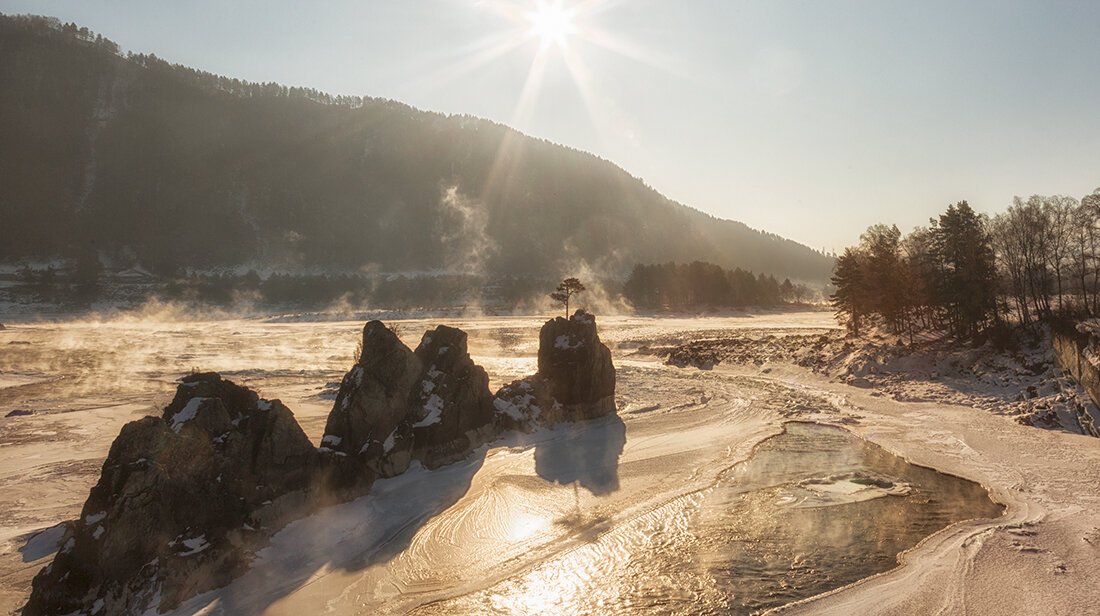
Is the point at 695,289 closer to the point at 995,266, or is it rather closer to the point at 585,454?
the point at 995,266

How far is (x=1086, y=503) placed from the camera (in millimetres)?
17281

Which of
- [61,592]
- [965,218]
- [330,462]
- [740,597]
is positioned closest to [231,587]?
[61,592]

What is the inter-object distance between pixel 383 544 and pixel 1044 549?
58.9ft

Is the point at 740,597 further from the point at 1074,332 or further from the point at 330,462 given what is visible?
the point at 1074,332

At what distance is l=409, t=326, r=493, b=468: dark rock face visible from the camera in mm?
21297

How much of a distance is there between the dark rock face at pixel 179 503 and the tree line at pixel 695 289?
4328 inches

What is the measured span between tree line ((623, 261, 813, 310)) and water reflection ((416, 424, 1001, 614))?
102 m

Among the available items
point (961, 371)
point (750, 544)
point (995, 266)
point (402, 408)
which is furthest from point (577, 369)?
point (995, 266)

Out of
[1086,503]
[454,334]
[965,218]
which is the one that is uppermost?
[965,218]

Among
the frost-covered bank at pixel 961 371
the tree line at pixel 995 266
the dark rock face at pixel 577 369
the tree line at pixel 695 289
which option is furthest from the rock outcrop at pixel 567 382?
the tree line at pixel 695 289

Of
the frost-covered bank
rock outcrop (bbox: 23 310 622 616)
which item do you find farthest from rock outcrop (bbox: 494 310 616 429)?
the frost-covered bank

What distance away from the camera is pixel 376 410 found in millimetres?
20016

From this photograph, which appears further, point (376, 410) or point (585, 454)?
point (585, 454)

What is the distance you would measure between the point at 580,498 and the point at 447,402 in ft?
23.5
